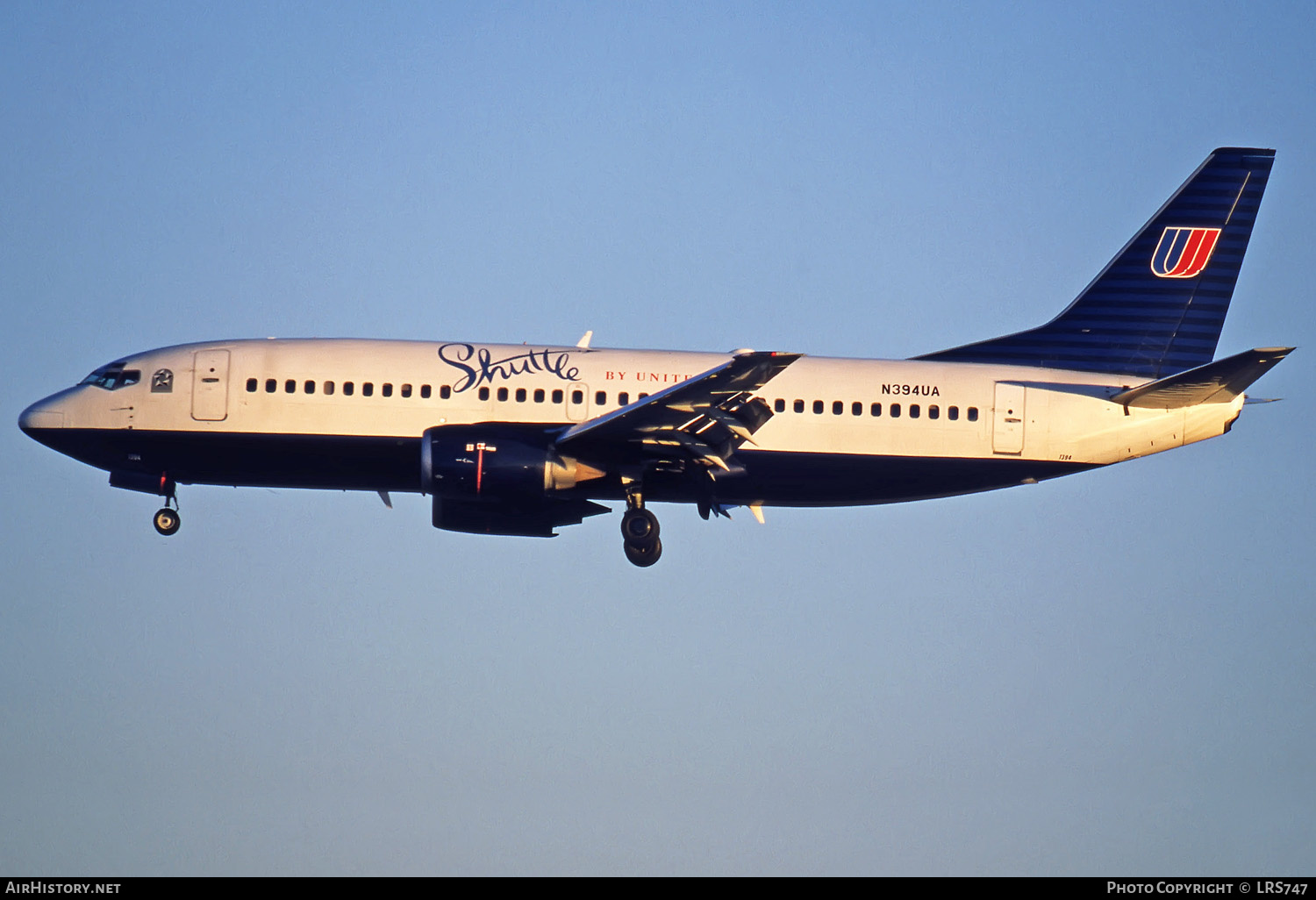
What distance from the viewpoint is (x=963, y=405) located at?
111ft

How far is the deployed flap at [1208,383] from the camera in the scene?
29.1m

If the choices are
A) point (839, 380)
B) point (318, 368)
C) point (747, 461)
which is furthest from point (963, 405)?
point (318, 368)

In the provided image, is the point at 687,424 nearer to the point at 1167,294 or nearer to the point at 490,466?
the point at 490,466

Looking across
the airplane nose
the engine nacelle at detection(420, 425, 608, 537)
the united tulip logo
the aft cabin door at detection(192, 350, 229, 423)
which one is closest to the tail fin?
the united tulip logo

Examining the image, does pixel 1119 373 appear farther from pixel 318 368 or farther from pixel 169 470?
pixel 169 470

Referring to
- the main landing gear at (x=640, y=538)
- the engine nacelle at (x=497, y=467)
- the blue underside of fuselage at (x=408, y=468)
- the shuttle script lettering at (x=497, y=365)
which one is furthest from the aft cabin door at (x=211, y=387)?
the main landing gear at (x=640, y=538)

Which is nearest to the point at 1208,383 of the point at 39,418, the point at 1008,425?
the point at 1008,425

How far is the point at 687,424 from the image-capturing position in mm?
31266

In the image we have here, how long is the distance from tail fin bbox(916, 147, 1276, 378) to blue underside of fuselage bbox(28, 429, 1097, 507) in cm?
315

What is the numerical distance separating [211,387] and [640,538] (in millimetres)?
9825

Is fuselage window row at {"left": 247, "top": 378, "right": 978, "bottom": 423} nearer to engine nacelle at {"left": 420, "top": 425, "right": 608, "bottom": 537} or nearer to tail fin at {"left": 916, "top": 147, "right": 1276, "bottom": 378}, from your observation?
engine nacelle at {"left": 420, "top": 425, "right": 608, "bottom": 537}

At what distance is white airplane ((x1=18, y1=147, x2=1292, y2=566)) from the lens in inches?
1307

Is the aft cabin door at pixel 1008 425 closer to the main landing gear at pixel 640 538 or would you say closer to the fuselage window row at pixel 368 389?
the main landing gear at pixel 640 538
